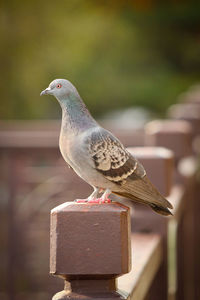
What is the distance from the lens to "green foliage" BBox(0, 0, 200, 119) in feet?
57.8

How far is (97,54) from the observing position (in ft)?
65.3

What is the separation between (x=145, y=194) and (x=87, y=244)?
0.60m

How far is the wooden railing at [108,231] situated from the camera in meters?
1.61

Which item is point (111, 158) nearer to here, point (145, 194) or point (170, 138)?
point (145, 194)

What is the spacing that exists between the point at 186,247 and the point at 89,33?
15751mm

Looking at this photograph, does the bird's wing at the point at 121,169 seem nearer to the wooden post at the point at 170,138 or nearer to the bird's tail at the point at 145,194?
the bird's tail at the point at 145,194

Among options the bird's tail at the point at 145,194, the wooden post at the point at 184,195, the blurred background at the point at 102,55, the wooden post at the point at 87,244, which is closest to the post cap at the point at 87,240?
the wooden post at the point at 87,244

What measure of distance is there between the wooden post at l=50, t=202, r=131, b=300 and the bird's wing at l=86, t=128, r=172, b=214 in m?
0.31

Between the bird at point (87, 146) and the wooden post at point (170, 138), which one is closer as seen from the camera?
the bird at point (87, 146)

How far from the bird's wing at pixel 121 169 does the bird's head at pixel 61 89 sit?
0.14 metres

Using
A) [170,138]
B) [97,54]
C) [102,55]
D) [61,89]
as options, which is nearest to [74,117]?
[61,89]

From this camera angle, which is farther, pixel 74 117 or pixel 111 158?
pixel 111 158

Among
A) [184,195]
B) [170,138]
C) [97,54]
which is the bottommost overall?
[184,195]

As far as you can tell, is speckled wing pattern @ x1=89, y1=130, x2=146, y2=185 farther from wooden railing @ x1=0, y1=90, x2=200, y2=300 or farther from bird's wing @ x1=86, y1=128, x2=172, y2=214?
wooden railing @ x1=0, y1=90, x2=200, y2=300
